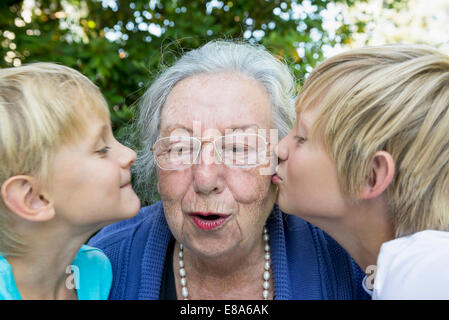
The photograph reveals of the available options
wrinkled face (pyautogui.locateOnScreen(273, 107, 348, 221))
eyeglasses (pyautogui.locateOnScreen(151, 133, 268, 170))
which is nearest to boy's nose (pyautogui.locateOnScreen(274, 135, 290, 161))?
wrinkled face (pyautogui.locateOnScreen(273, 107, 348, 221))

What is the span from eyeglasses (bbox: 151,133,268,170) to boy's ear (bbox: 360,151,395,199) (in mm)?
547

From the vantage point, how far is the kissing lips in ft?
7.14

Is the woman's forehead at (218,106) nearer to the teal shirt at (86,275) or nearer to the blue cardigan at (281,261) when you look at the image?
the blue cardigan at (281,261)

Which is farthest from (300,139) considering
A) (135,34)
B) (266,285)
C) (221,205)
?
(135,34)

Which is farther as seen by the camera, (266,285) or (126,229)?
(126,229)

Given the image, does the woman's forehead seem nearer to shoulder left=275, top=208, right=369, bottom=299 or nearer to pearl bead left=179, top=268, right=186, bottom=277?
shoulder left=275, top=208, right=369, bottom=299

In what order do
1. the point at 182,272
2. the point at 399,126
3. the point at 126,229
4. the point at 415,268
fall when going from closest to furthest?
1. the point at 415,268
2. the point at 399,126
3. the point at 182,272
4. the point at 126,229

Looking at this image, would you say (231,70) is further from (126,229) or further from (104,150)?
(126,229)

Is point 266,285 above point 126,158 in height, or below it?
below

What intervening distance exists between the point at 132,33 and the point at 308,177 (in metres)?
2.73

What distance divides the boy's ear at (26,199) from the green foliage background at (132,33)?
1.35 metres

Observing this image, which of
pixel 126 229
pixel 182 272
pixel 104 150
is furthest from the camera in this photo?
pixel 126 229

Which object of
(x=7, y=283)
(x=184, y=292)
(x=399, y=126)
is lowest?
(x=184, y=292)

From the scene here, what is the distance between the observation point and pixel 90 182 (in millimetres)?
2023
